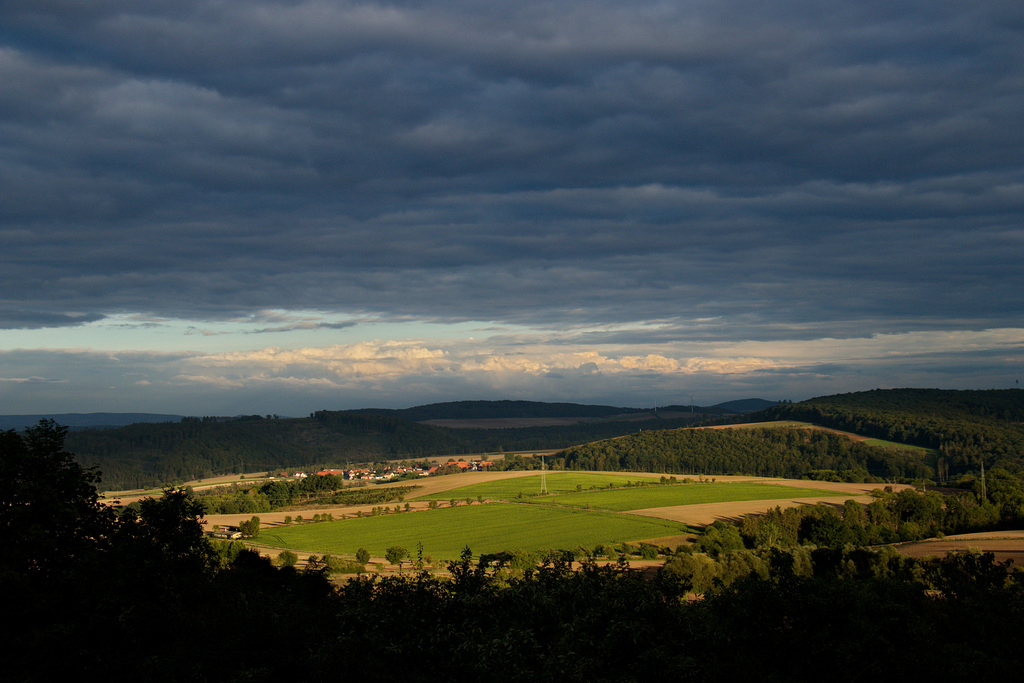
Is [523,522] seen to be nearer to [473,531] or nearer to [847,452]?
[473,531]

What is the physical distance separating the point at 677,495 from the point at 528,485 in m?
30.6

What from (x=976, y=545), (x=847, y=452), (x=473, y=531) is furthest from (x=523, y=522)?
(x=847, y=452)

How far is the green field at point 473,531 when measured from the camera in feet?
240

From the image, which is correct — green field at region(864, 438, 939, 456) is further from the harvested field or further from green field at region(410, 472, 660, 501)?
the harvested field

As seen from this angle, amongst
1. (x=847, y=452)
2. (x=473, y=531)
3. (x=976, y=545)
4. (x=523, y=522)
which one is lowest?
(x=847, y=452)

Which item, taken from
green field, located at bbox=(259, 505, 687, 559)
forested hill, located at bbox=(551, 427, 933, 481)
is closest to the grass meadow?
green field, located at bbox=(259, 505, 687, 559)

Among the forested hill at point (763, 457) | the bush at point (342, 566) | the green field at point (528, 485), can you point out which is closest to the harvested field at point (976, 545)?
the bush at point (342, 566)

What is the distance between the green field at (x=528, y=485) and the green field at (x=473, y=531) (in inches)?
690

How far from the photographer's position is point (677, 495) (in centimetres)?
11038

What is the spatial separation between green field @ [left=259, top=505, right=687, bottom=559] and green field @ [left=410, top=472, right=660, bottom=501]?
57.5 feet

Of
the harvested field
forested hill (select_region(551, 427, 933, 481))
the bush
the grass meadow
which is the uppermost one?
the bush

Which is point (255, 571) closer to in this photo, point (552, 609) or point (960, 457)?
point (552, 609)

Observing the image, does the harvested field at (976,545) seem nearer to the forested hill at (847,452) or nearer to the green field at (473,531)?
the green field at (473,531)

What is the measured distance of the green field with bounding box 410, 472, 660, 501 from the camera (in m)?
118
